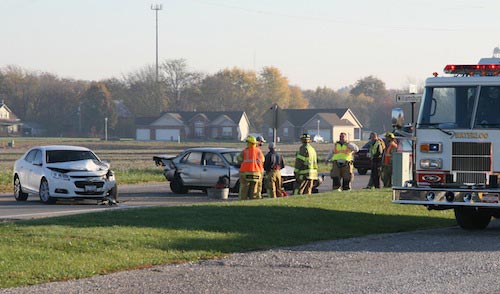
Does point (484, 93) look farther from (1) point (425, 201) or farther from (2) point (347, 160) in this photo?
(2) point (347, 160)

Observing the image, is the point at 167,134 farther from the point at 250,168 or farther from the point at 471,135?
the point at 471,135

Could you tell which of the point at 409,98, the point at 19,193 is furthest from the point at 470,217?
the point at 19,193

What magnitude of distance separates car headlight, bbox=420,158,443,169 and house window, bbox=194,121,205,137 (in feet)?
432

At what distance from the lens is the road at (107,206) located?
2178 cm

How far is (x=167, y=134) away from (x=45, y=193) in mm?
124139

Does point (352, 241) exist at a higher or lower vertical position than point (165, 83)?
lower

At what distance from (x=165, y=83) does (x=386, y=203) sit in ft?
453

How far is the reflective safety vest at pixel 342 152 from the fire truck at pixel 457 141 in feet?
32.5

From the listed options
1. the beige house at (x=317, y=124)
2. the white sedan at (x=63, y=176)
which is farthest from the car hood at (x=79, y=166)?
the beige house at (x=317, y=124)

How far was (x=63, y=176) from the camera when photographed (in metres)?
24.6

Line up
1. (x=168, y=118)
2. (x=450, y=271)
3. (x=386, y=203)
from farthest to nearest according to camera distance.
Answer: (x=168, y=118)
(x=386, y=203)
(x=450, y=271)

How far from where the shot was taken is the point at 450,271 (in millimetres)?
12641

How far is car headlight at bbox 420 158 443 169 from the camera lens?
16.6 meters

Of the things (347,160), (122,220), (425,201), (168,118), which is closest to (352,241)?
(425,201)
